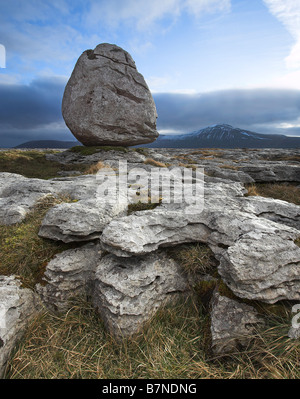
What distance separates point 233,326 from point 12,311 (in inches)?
179

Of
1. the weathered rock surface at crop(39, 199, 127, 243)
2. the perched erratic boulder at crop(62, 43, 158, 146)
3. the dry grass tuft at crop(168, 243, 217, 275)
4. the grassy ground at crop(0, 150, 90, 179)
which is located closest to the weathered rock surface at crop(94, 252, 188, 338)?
the dry grass tuft at crop(168, 243, 217, 275)

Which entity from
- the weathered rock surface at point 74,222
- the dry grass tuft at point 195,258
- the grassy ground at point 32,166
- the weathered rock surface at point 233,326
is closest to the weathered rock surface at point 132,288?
the dry grass tuft at point 195,258

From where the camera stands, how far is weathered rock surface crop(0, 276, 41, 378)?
165 inches

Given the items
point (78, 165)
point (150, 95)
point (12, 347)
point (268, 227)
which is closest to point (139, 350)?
point (12, 347)

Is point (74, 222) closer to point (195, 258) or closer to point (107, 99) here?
point (195, 258)

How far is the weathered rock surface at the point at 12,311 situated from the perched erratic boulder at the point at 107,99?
20.8m

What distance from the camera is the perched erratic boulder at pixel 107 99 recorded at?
22.5 meters

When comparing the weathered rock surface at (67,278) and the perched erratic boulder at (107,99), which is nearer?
the weathered rock surface at (67,278)

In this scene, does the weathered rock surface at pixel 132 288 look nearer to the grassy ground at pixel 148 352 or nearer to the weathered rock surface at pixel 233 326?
the grassy ground at pixel 148 352

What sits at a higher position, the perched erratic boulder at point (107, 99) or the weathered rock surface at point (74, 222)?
the perched erratic boulder at point (107, 99)

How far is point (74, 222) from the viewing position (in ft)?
18.8

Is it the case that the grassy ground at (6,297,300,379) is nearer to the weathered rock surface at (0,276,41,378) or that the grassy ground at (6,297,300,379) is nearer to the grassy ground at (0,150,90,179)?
the weathered rock surface at (0,276,41,378)

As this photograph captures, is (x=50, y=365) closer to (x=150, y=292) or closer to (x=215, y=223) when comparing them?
(x=150, y=292)

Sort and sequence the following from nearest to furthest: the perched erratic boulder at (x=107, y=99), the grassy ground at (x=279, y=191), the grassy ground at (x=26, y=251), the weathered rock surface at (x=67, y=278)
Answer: the weathered rock surface at (x=67, y=278)
the grassy ground at (x=26, y=251)
the grassy ground at (x=279, y=191)
the perched erratic boulder at (x=107, y=99)
